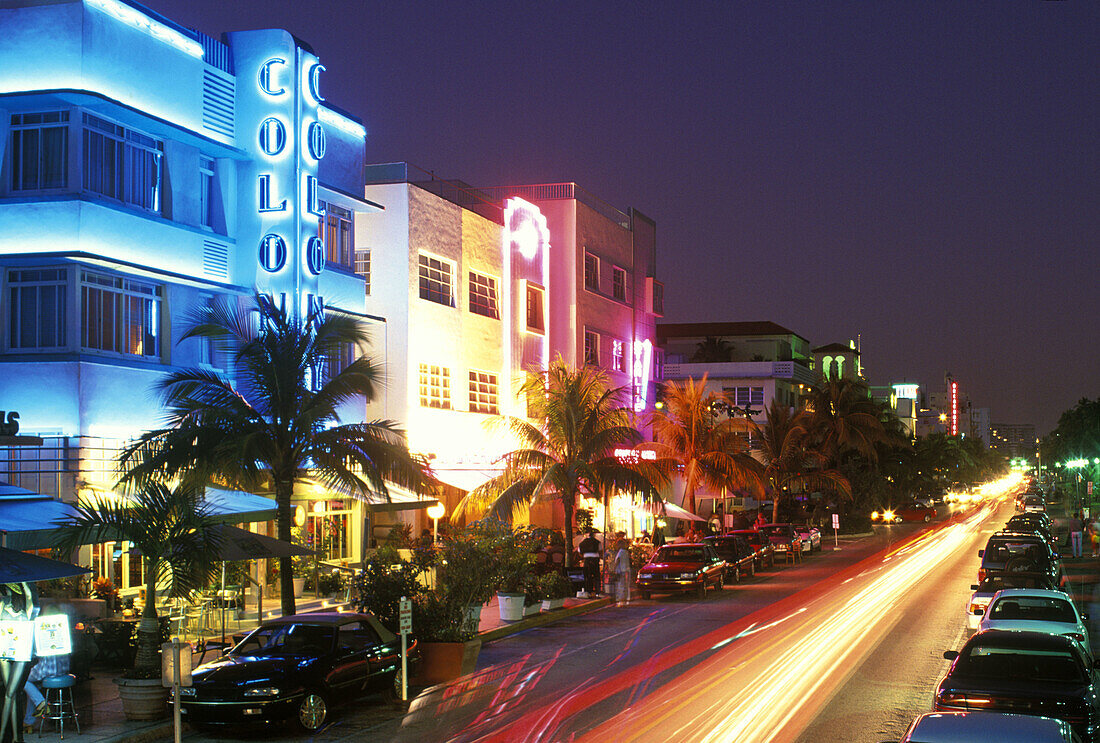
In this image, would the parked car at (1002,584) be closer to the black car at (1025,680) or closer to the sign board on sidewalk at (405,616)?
the black car at (1025,680)

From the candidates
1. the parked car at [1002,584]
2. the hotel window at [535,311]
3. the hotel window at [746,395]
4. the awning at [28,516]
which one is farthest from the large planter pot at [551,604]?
the hotel window at [746,395]

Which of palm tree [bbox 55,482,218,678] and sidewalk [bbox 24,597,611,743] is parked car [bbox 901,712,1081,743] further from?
palm tree [bbox 55,482,218,678]

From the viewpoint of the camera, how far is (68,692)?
14.8 metres

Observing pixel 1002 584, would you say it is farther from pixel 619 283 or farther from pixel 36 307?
pixel 619 283

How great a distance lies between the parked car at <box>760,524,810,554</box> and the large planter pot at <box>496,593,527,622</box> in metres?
21.2

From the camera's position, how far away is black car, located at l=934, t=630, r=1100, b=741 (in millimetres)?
11211

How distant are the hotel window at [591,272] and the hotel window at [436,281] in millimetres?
11781

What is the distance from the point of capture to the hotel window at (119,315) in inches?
880

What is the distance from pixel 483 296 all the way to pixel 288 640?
2523cm

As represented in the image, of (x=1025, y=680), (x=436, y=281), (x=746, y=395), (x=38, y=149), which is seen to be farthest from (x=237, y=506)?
(x=746, y=395)

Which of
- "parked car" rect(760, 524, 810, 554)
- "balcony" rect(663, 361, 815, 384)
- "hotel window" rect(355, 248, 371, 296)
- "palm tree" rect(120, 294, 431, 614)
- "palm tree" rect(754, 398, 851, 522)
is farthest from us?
"balcony" rect(663, 361, 815, 384)

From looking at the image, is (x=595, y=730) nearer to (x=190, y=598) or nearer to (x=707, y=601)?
(x=190, y=598)

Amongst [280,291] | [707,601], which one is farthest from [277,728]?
[707,601]

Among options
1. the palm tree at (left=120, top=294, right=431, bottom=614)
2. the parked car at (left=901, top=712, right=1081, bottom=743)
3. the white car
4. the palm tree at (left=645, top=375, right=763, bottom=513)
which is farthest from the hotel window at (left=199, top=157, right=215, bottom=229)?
the palm tree at (left=645, top=375, right=763, bottom=513)
